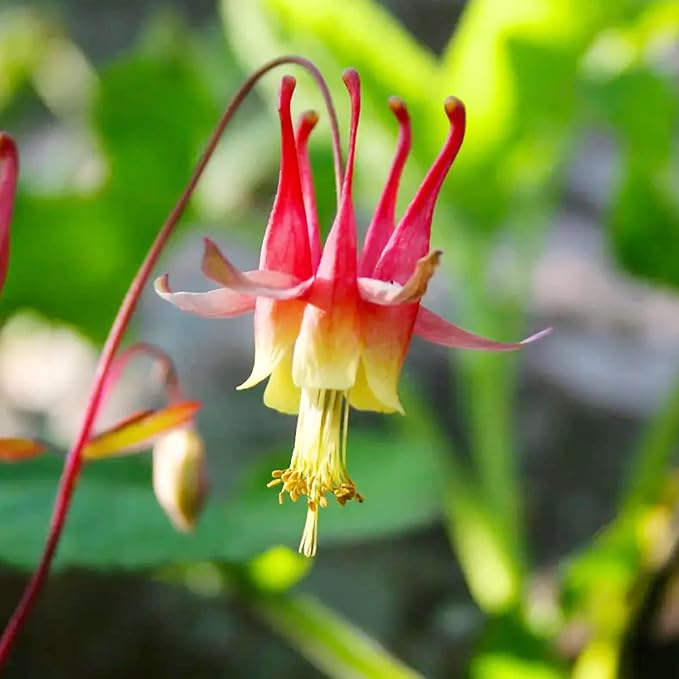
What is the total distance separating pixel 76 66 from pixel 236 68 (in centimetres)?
39

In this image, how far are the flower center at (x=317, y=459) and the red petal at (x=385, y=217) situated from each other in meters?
0.09

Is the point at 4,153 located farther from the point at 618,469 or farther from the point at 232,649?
the point at 618,469

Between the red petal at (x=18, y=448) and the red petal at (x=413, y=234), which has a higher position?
the red petal at (x=413, y=234)

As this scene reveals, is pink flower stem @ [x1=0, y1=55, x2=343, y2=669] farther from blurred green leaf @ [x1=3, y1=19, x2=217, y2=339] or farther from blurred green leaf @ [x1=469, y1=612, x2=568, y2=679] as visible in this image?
blurred green leaf @ [x1=3, y1=19, x2=217, y2=339]

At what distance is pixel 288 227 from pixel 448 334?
0.11 meters

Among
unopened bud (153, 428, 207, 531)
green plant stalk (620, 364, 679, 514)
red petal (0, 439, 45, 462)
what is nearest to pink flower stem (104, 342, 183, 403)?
→ unopened bud (153, 428, 207, 531)

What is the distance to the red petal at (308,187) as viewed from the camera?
0.57 meters

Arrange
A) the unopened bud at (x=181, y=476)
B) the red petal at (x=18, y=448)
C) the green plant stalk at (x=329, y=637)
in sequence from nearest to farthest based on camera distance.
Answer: the red petal at (x=18, y=448) → the unopened bud at (x=181, y=476) → the green plant stalk at (x=329, y=637)

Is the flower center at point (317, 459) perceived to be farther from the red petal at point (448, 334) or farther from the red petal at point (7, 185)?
the red petal at point (7, 185)

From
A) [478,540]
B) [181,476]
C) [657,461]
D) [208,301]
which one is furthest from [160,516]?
[657,461]

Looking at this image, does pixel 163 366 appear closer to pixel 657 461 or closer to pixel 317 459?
pixel 317 459

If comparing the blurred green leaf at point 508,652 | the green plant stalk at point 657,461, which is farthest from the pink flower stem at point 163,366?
the green plant stalk at point 657,461

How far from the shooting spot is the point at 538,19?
1.08 m

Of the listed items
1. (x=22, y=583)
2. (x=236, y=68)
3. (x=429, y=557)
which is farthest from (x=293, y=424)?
(x=236, y=68)
